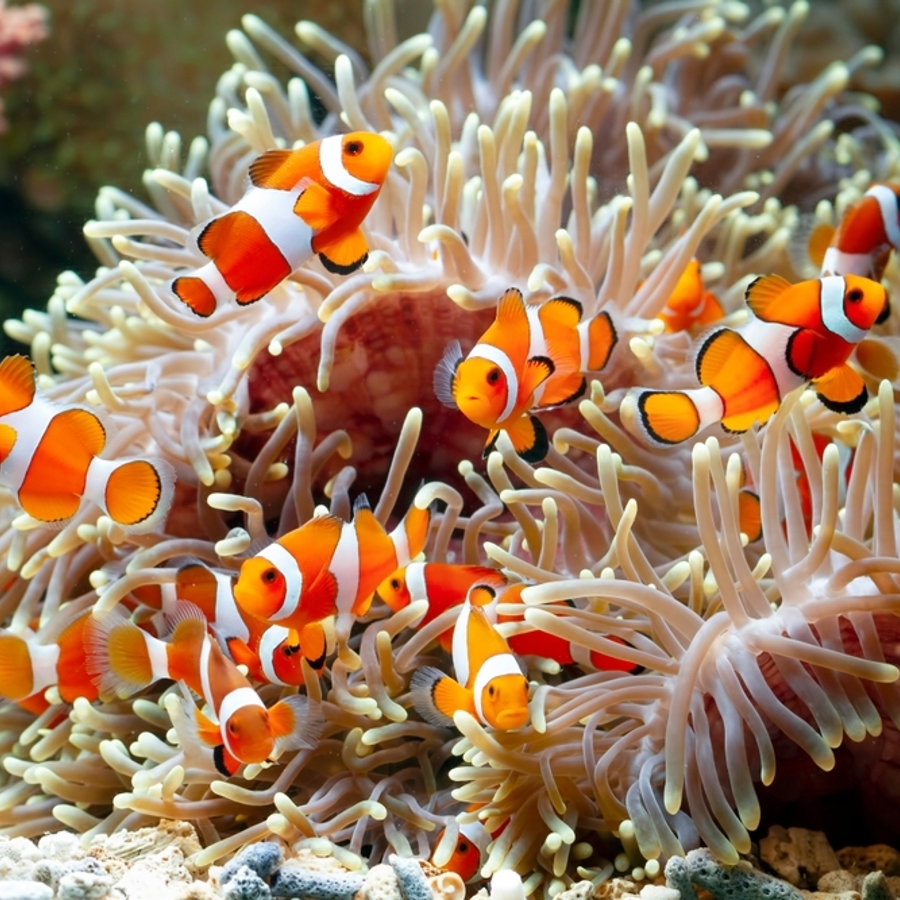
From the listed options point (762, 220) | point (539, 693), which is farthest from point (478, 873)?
point (762, 220)

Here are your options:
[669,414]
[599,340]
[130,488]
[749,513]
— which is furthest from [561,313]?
[130,488]

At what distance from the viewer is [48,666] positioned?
1.45m

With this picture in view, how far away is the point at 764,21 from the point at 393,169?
128cm

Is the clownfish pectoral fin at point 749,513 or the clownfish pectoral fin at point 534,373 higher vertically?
the clownfish pectoral fin at point 534,373

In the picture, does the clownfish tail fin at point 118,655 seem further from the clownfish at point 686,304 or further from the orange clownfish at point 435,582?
the clownfish at point 686,304

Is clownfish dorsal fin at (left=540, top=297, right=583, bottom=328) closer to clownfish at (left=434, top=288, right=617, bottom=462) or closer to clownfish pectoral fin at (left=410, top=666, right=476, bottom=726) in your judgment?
clownfish at (left=434, top=288, right=617, bottom=462)

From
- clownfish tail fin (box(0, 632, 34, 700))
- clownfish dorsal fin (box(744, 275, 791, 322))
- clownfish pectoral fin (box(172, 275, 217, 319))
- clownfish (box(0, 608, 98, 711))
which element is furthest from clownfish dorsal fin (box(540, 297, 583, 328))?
clownfish tail fin (box(0, 632, 34, 700))

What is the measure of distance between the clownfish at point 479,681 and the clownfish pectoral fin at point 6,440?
63 cm

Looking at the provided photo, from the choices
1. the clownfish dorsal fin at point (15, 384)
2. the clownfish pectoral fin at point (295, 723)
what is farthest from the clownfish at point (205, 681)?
the clownfish dorsal fin at point (15, 384)

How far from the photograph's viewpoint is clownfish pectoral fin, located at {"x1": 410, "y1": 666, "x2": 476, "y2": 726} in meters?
1.22

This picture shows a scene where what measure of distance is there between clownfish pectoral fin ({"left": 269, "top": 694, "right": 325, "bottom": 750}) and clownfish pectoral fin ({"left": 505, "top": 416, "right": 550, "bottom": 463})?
1.54 ft

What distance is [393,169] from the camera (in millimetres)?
1738

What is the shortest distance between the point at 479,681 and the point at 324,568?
255mm

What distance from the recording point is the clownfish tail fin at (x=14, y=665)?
143cm
